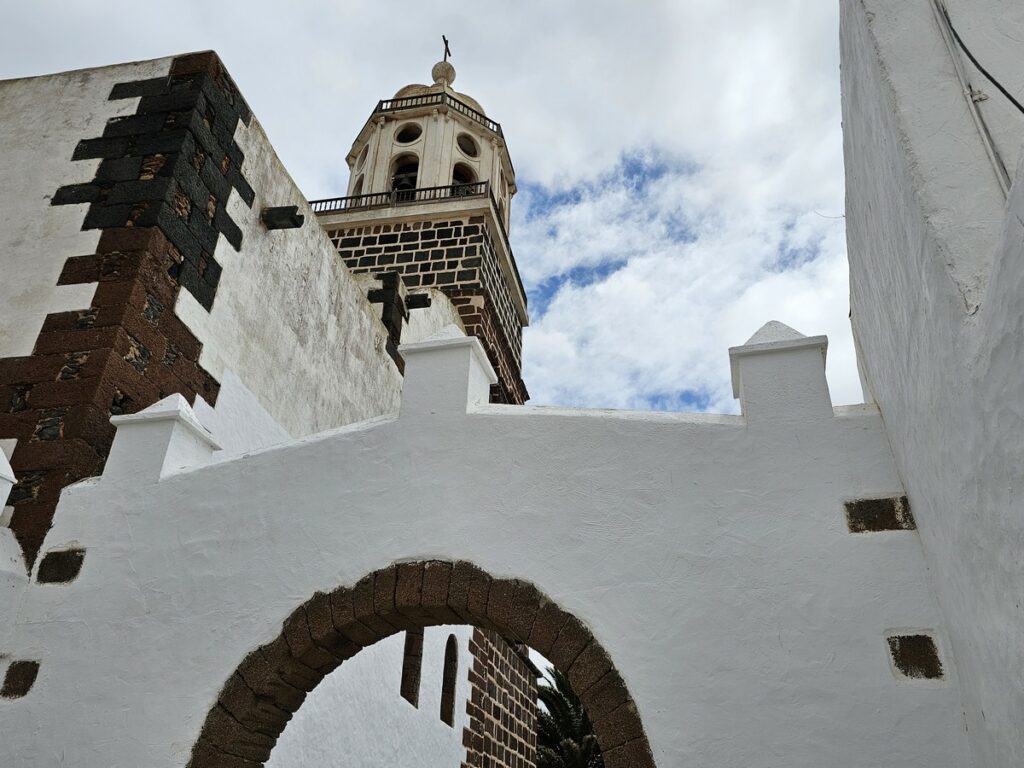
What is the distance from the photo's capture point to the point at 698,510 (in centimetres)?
328

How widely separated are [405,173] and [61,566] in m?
10.9

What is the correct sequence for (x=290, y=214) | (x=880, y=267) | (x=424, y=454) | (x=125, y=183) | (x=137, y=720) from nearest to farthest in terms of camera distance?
(x=880, y=267) → (x=137, y=720) → (x=424, y=454) → (x=125, y=183) → (x=290, y=214)

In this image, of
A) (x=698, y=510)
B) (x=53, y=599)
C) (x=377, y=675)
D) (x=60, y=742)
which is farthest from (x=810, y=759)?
(x=377, y=675)

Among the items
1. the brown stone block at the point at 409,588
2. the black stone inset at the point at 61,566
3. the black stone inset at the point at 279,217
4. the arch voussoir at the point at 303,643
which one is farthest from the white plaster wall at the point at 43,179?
the brown stone block at the point at 409,588

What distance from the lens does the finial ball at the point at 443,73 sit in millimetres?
15984

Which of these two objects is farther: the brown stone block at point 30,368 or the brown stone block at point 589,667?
the brown stone block at point 30,368

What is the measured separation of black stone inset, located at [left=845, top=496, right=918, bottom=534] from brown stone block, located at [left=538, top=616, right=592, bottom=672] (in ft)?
3.59

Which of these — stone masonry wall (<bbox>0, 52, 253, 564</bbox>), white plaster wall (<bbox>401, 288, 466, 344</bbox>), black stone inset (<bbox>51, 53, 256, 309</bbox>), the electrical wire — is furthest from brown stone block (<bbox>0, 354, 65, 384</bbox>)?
white plaster wall (<bbox>401, 288, 466, 344</bbox>)

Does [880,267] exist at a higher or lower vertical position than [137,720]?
higher

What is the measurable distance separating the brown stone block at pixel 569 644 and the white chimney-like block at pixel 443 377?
110 cm

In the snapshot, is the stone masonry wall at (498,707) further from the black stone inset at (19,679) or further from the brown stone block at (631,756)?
the brown stone block at (631,756)

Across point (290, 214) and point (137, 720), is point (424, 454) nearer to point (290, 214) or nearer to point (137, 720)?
point (137, 720)

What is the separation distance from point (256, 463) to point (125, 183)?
2213mm

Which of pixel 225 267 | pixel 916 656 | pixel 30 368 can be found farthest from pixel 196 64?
pixel 916 656
